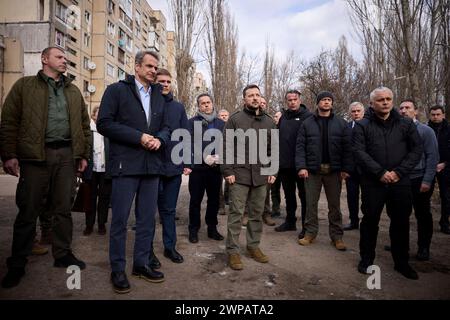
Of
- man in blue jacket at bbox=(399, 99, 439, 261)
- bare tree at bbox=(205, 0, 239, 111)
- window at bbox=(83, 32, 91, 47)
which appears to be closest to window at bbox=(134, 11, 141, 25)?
window at bbox=(83, 32, 91, 47)

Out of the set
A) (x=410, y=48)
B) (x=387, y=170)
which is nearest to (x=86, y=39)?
(x=410, y=48)

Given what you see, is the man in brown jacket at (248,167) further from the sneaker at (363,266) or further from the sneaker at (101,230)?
the sneaker at (101,230)

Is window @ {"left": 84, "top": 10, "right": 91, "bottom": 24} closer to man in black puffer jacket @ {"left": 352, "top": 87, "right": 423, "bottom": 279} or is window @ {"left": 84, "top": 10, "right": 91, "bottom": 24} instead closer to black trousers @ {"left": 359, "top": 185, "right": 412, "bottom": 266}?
man in black puffer jacket @ {"left": 352, "top": 87, "right": 423, "bottom": 279}

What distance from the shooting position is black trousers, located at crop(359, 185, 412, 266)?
347 centimetres

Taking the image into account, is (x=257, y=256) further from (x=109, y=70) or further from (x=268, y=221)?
(x=109, y=70)

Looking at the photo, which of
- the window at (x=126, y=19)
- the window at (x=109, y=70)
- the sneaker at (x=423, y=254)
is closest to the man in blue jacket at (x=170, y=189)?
the sneaker at (x=423, y=254)

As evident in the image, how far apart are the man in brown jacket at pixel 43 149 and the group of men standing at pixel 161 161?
1 cm

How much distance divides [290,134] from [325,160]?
1016 mm

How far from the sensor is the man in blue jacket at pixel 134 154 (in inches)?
114

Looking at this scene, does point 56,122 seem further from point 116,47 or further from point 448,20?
point 116,47

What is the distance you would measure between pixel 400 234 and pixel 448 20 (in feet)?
28.3

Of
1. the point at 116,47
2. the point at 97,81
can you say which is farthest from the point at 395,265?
the point at 116,47

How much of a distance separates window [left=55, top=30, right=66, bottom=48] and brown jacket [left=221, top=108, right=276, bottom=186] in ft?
86.5
